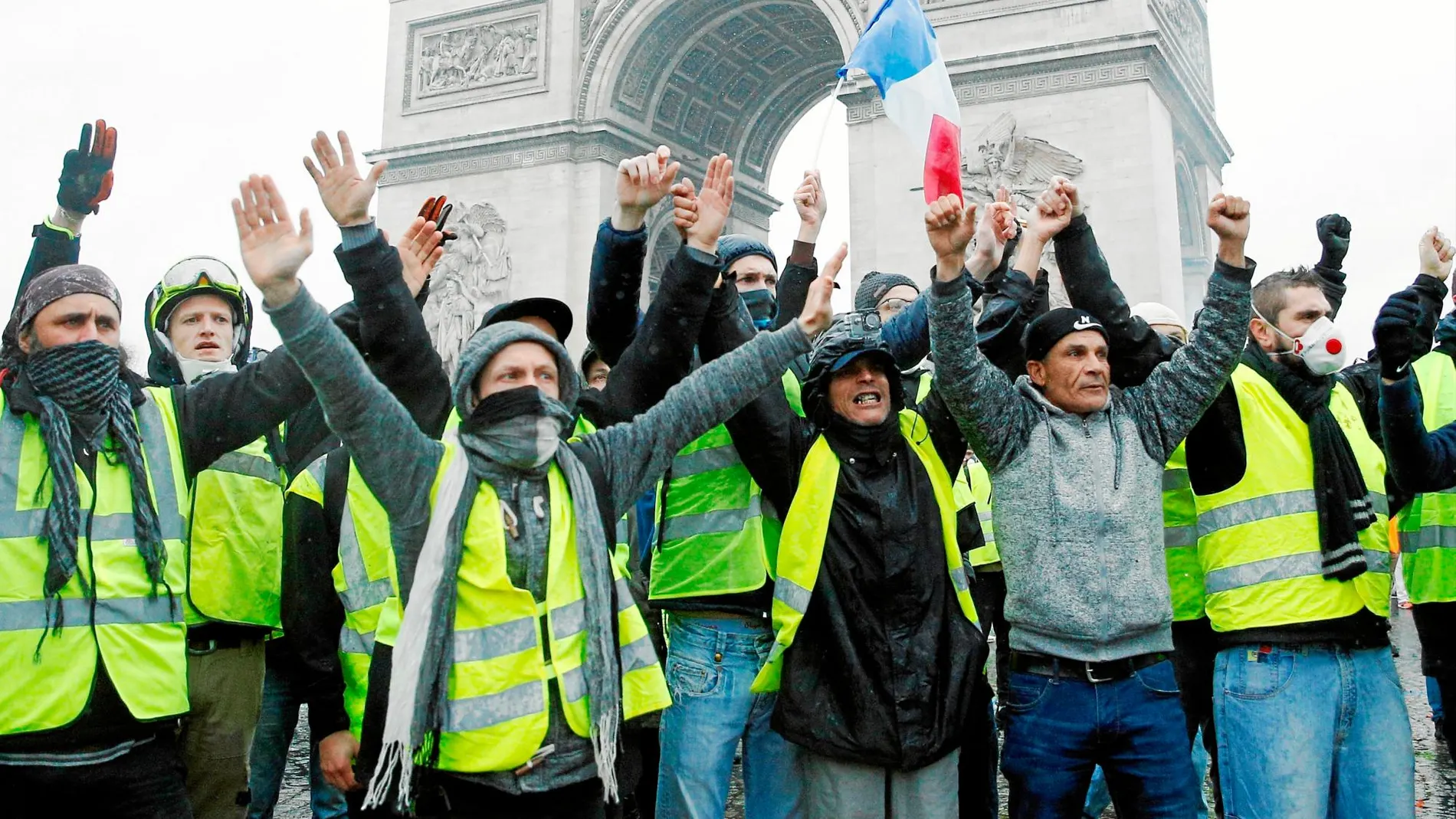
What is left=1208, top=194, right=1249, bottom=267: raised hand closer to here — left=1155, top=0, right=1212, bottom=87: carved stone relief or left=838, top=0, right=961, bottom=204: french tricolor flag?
left=838, top=0, right=961, bottom=204: french tricolor flag

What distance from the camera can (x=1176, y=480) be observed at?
3.31 meters

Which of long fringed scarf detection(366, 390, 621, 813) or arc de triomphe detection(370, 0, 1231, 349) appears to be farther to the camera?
arc de triomphe detection(370, 0, 1231, 349)

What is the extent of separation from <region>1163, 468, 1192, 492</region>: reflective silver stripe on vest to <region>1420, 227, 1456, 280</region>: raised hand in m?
0.97

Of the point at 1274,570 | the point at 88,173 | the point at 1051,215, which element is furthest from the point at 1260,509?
the point at 88,173

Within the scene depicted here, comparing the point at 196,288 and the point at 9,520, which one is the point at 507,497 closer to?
the point at 9,520

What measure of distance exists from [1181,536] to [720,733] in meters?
1.51

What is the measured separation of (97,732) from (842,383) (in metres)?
1.85

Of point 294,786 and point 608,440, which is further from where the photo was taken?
point 294,786

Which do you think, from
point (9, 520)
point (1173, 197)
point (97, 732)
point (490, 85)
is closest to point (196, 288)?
point (9, 520)

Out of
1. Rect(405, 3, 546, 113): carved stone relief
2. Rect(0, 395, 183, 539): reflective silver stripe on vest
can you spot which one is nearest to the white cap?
Rect(0, 395, 183, 539): reflective silver stripe on vest

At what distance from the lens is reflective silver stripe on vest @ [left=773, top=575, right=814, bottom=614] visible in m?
2.73

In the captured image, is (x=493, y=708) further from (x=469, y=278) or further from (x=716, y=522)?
(x=469, y=278)

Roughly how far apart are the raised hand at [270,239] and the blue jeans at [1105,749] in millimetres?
1890

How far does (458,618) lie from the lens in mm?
2076
